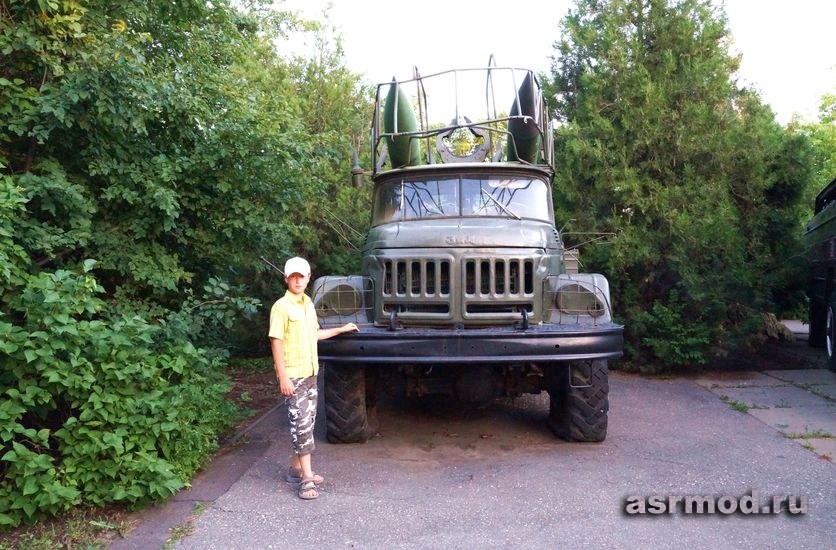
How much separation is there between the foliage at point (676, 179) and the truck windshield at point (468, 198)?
2.59 m

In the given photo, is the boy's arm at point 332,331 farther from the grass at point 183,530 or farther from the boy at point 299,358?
the grass at point 183,530

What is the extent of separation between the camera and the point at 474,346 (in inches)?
189

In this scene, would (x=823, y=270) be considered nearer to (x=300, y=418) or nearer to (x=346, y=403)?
(x=346, y=403)

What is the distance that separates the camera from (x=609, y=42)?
8789mm

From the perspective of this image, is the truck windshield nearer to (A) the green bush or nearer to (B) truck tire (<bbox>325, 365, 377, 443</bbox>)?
(B) truck tire (<bbox>325, 365, 377, 443</bbox>)

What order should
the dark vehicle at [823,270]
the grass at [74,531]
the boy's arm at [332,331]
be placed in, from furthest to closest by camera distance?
the dark vehicle at [823,270], the boy's arm at [332,331], the grass at [74,531]

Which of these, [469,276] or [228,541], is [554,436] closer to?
[469,276]

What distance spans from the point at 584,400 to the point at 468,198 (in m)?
2.07

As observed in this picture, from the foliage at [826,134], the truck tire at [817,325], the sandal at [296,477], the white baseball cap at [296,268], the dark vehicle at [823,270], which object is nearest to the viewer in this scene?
the white baseball cap at [296,268]

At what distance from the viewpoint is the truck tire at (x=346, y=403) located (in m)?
5.38

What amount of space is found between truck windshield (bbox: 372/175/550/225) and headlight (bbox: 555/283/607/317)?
0.89m

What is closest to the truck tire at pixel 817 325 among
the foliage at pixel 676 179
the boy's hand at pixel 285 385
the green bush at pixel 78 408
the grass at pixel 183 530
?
the foliage at pixel 676 179

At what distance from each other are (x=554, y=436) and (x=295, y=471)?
2333mm

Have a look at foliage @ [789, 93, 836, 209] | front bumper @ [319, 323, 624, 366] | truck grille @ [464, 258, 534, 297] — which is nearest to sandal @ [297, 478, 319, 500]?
front bumper @ [319, 323, 624, 366]
